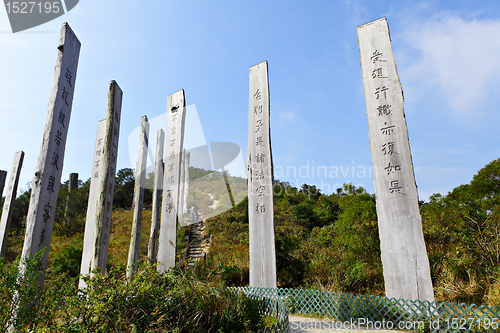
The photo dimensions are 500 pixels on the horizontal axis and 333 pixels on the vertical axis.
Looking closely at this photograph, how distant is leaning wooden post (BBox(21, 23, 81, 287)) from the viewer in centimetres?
414

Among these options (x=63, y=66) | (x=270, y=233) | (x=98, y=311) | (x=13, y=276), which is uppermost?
(x=63, y=66)

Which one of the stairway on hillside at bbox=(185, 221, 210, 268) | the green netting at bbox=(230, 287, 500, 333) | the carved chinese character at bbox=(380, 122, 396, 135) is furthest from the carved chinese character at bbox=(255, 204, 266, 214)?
the stairway on hillside at bbox=(185, 221, 210, 268)

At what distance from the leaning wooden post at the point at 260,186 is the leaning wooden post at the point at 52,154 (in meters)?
3.98

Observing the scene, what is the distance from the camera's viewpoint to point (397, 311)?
483cm

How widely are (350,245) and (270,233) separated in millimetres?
2315

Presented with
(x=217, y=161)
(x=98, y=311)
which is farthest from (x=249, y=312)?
(x=217, y=161)

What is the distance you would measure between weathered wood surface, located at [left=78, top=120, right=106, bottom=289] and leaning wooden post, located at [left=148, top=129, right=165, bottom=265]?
5.49ft

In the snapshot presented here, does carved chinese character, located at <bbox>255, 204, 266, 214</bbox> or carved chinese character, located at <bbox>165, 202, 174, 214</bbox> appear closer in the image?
carved chinese character, located at <bbox>255, 204, 266, 214</bbox>

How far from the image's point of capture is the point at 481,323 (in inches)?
159

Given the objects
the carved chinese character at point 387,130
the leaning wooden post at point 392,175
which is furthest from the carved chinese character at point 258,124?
the carved chinese character at point 387,130

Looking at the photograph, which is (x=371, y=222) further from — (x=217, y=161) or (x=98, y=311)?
(x=217, y=161)

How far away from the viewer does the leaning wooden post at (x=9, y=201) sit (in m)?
8.25

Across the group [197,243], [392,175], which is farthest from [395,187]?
[197,243]

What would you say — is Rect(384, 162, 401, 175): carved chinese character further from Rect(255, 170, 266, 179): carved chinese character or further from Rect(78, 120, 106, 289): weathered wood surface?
Rect(78, 120, 106, 289): weathered wood surface
